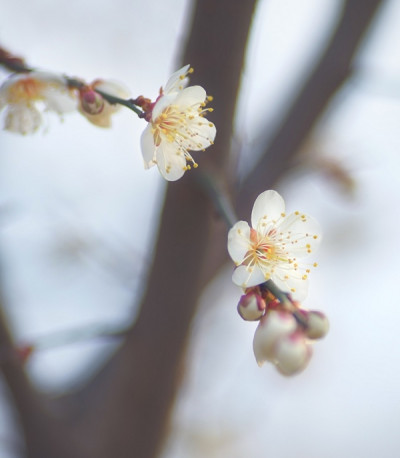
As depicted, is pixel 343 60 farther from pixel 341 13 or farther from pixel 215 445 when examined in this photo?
pixel 215 445

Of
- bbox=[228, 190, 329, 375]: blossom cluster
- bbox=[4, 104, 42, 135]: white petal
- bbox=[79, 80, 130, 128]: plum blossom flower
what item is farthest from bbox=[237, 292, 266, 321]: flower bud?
bbox=[4, 104, 42, 135]: white petal

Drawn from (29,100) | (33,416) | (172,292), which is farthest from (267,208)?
(33,416)

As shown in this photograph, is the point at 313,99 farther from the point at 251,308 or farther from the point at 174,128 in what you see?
the point at 251,308

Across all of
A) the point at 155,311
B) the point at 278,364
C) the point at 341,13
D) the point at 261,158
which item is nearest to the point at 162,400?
the point at 155,311

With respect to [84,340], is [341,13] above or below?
above

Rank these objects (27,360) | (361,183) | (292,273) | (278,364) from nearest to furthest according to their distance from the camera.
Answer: (278,364) → (292,273) → (27,360) → (361,183)

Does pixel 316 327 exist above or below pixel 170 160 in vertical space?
below

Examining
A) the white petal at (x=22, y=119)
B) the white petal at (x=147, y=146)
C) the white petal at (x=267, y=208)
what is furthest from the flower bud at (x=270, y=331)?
the white petal at (x=22, y=119)

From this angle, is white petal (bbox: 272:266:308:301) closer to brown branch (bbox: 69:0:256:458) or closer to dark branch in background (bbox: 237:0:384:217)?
brown branch (bbox: 69:0:256:458)
